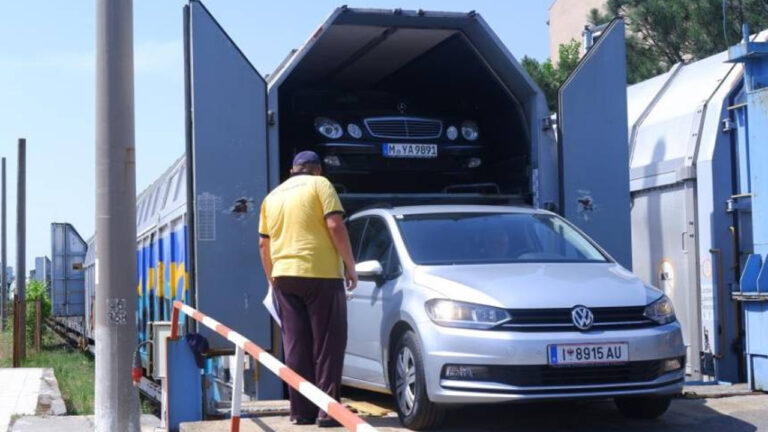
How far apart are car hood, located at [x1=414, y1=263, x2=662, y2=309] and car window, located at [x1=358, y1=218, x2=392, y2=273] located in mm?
606

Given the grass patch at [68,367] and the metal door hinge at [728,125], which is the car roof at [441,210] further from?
the grass patch at [68,367]

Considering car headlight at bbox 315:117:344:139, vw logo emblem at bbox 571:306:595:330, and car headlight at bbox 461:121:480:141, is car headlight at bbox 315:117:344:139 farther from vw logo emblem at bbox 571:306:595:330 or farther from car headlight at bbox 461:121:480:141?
vw logo emblem at bbox 571:306:595:330

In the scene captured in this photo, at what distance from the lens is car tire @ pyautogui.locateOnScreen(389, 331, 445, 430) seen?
21.1 ft

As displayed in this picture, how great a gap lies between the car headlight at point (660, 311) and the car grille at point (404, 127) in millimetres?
4127

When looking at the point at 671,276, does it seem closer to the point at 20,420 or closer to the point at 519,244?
the point at 519,244

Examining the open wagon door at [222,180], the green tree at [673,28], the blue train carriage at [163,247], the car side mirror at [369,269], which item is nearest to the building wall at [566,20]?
the green tree at [673,28]

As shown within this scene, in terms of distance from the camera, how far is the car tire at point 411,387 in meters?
6.43

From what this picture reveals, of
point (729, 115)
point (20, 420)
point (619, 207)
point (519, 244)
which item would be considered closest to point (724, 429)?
point (519, 244)

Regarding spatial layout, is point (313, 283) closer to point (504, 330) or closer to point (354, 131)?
point (504, 330)

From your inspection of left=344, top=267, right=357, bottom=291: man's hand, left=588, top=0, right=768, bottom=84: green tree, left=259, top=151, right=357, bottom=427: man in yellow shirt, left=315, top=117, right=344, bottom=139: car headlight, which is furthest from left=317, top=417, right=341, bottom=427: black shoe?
left=588, top=0, right=768, bottom=84: green tree

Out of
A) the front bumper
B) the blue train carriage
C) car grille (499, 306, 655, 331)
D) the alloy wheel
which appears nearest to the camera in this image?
the front bumper

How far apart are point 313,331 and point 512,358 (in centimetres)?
129

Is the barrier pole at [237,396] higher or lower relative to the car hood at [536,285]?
lower

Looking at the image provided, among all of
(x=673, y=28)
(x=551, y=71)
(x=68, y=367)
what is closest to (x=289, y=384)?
(x=68, y=367)
